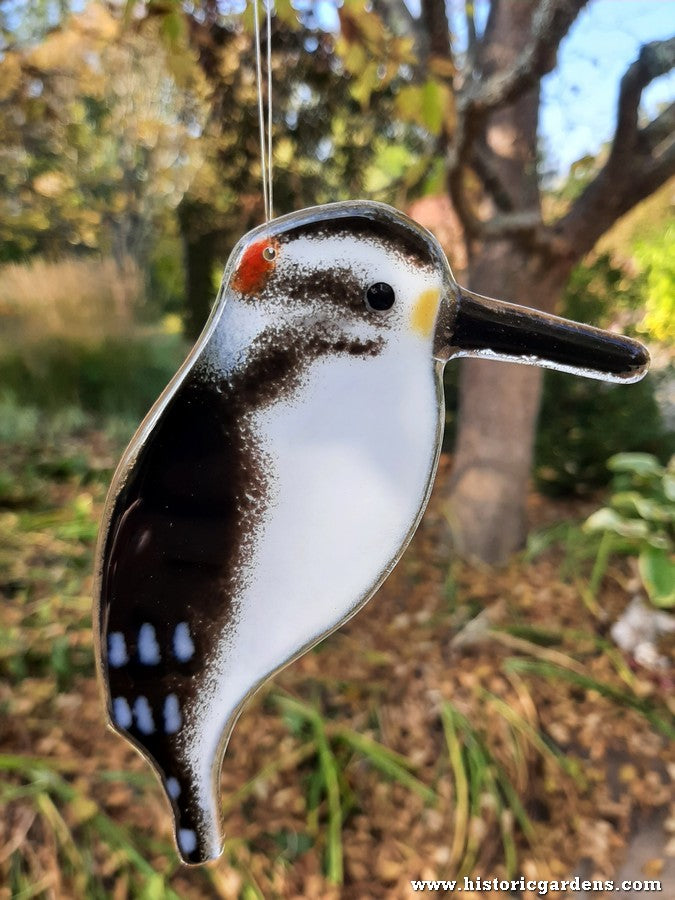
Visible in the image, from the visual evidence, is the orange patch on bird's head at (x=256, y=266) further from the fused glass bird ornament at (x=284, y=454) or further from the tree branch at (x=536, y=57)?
the tree branch at (x=536, y=57)

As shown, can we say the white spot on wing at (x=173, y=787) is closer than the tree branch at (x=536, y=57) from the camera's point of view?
Yes

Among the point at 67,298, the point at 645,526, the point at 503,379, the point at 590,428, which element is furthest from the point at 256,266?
the point at 67,298

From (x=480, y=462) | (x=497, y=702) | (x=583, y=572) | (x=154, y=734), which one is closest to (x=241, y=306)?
(x=154, y=734)

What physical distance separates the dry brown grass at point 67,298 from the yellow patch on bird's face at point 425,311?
2192mm

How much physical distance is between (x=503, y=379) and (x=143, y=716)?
1.54m

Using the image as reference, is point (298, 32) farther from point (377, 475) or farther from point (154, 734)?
point (154, 734)

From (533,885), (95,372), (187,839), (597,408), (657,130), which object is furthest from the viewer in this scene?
(95,372)

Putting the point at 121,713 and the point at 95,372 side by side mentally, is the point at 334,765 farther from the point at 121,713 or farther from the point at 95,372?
the point at 95,372

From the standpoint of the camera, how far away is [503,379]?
1.81 metres

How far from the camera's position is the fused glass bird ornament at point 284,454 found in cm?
44

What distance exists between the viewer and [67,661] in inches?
56.2

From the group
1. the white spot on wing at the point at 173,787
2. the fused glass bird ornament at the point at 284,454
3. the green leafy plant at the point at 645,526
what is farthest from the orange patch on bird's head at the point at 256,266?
the green leafy plant at the point at 645,526

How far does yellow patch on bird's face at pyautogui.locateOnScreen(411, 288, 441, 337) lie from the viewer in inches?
17.8

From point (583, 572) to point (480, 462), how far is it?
1.54 ft
